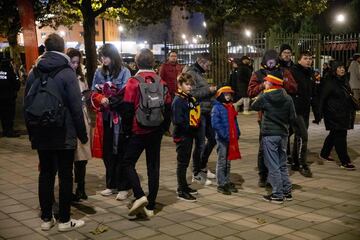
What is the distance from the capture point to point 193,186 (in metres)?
7.05

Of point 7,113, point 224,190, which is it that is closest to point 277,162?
point 224,190

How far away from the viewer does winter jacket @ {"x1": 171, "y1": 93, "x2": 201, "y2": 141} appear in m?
6.20

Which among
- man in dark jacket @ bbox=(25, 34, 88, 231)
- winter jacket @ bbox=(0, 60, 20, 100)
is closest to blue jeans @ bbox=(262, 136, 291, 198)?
man in dark jacket @ bbox=(25, 34, 88, 231)

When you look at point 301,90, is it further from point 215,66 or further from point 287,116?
point 215,66

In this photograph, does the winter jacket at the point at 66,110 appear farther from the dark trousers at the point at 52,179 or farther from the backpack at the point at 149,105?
the backpack at the point at 149,105

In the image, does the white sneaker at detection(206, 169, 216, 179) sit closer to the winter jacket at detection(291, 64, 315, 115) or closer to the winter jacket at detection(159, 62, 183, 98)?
the winter jacket at detection(291, 64, 315, 115)

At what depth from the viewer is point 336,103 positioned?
8.16 metres

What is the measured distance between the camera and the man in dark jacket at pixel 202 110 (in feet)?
23.4

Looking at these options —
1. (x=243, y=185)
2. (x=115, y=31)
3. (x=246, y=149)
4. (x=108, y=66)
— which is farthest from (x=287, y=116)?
(x=115, y=31)

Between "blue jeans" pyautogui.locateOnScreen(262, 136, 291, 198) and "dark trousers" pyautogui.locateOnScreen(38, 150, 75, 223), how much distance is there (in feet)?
8.21

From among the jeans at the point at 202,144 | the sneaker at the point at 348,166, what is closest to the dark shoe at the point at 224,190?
the jeans at the point at 202,144

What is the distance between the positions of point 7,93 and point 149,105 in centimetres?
735

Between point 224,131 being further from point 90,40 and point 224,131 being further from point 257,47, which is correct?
point 90,40

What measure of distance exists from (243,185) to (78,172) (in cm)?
240
